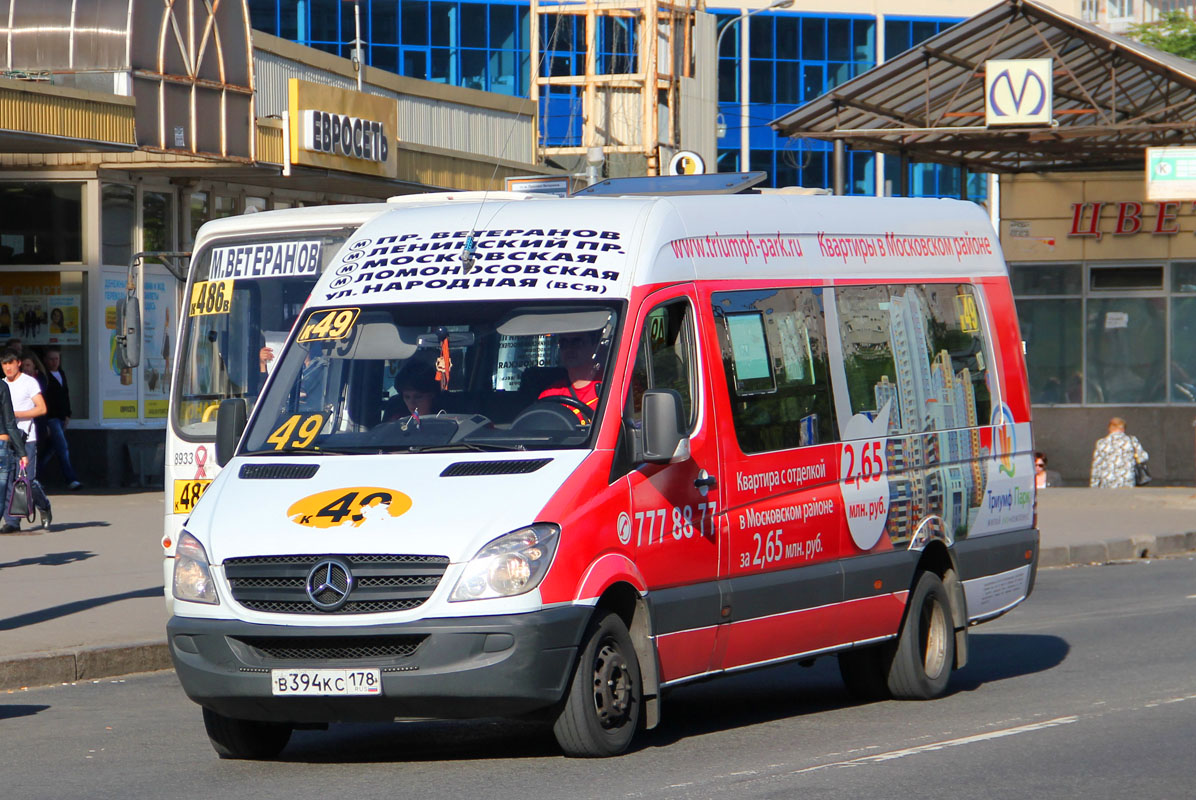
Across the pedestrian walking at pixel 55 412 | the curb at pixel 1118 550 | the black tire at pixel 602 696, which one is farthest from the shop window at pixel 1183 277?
the black tire at pixel 602 696

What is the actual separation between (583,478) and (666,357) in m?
0.97

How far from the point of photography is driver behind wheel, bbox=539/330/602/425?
7840 mm

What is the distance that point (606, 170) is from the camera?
3775 cm

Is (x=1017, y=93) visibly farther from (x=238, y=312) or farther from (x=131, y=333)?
(x=238, y=312)

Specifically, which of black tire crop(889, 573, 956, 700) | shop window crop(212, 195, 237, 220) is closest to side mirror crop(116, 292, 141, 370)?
black tire crop(889, 573, 956, 700)

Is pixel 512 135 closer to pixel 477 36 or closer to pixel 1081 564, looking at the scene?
pixel 1081 564

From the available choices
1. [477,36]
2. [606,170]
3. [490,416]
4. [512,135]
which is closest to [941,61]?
[512,135]

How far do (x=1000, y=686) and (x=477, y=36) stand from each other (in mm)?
53056

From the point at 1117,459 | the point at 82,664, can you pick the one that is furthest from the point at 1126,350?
the point at 82,664

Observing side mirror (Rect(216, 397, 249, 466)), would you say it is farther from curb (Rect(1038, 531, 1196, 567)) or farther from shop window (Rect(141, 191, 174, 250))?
shop window (Rect(141, 191, 174, 250))

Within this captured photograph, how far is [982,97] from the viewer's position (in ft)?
83.3

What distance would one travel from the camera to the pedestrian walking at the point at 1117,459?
88.3 feet

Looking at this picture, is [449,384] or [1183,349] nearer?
[449,384]

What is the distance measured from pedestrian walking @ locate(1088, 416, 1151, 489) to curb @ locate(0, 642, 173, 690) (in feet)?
60.0
